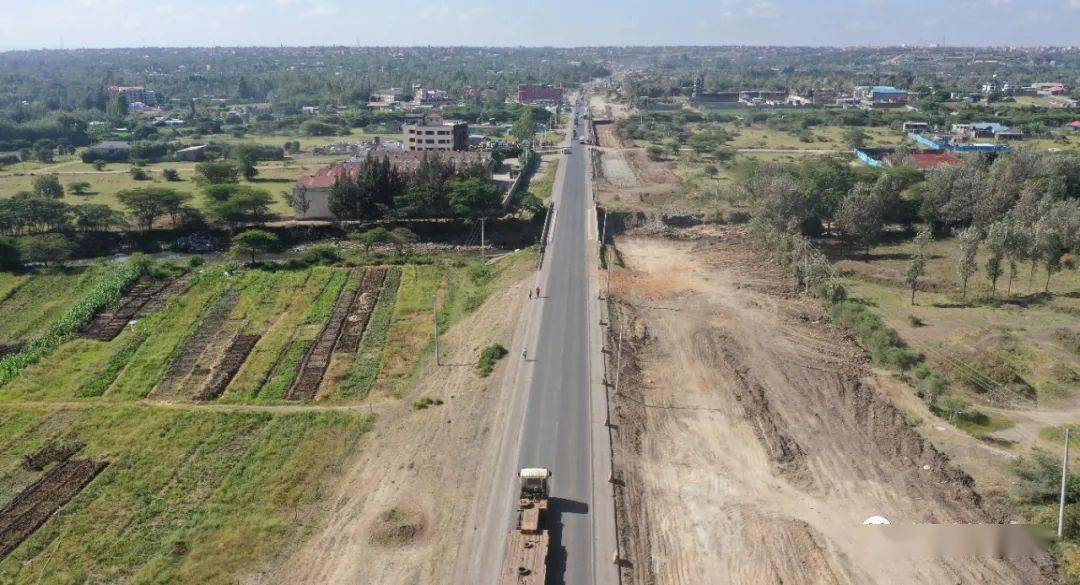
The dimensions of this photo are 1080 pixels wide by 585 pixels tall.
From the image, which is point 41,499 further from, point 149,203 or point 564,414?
point 149,203

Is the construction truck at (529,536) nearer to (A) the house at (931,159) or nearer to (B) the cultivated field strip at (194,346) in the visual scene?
(B) the cultivated field strip at (194,346)

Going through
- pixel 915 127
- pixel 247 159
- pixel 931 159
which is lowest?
pixel 247 159

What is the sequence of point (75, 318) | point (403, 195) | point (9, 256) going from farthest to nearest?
point (403, 195) < point (9, 256) < point (75, 318)

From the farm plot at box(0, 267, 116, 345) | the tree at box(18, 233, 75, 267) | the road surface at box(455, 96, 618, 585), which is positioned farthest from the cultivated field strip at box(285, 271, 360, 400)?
the tree at box(18, 233, 75, 267)

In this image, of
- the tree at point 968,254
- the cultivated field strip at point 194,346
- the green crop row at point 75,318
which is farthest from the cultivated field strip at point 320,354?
the tree at point 968,254

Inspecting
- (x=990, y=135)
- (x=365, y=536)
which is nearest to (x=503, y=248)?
(x=365, y=536)

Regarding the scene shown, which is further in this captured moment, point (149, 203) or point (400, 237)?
point (149, 203)

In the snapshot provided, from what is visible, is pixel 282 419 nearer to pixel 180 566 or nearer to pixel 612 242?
pixel 180 566

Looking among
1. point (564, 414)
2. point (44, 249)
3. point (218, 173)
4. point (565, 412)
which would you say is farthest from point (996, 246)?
point (218, 173)
